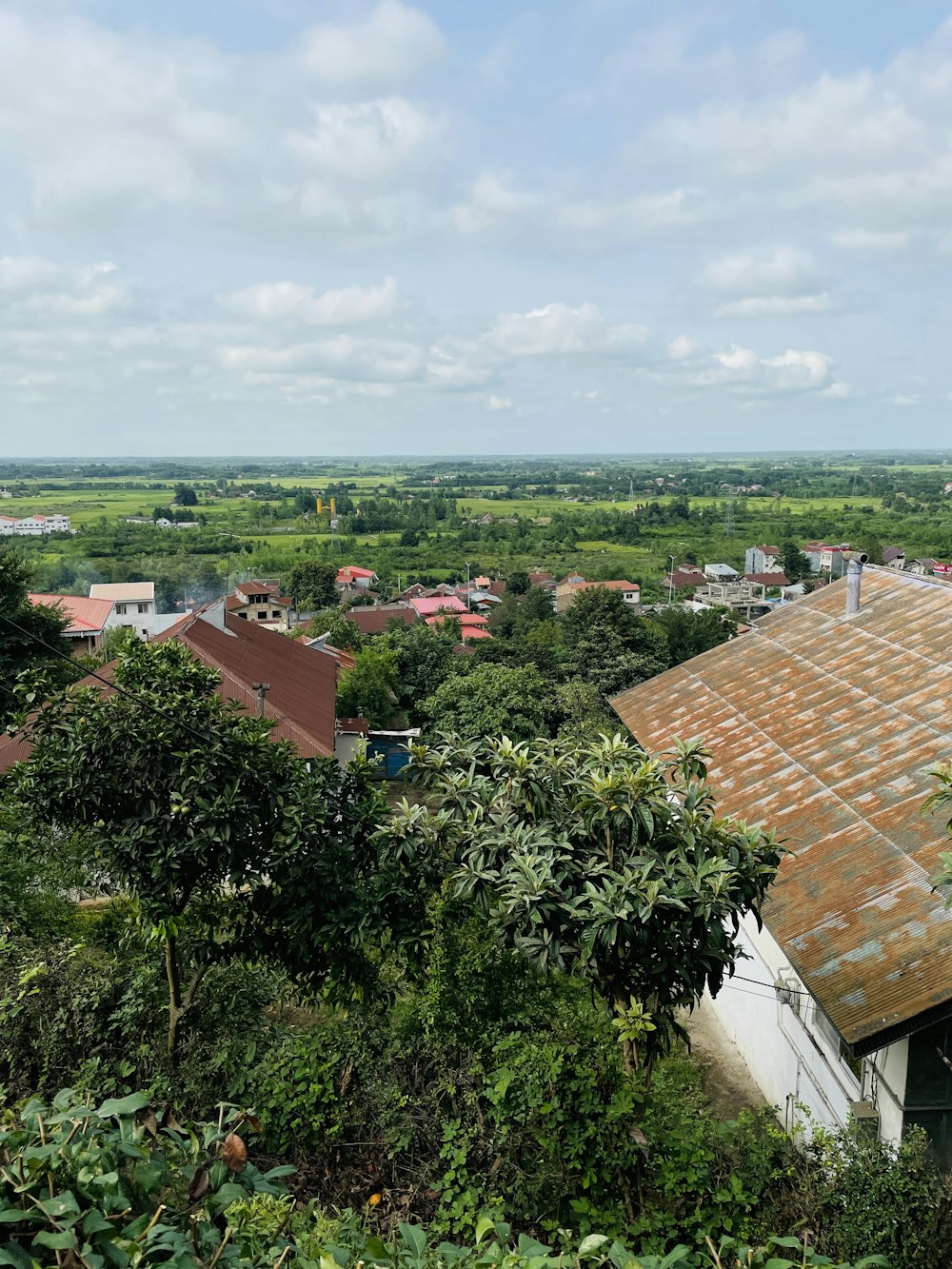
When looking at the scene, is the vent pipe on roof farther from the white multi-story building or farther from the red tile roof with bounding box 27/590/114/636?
the white multi-story building

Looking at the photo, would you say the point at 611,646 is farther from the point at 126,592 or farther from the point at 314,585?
the point at 314,585

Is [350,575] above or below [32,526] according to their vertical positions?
below

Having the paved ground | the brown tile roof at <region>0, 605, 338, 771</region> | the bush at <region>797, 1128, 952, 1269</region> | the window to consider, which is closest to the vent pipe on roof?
the paved ground

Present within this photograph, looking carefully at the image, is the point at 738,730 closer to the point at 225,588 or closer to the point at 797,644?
the point at 797,644

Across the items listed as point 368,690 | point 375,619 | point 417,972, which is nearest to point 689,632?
point 368,690

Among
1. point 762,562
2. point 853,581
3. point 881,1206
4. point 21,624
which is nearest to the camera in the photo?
point 881,1206
